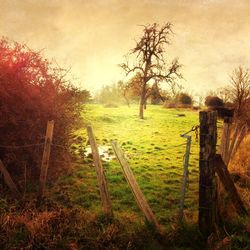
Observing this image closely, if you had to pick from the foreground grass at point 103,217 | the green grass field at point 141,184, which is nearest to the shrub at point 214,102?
the green grass field at point 141,184

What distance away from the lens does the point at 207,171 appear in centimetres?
511

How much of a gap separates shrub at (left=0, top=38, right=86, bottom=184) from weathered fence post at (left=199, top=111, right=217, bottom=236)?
5238 mm

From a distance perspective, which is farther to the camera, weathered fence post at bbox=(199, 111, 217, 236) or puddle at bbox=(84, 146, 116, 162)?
puddle at bbox=(84, 146, 116, 162)

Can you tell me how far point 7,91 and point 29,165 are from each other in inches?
97.0

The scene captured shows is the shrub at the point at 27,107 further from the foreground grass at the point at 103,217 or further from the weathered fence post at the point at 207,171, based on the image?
the weathered fence post at the point at 207,171

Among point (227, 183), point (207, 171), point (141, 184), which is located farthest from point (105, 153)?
point (207, 171)

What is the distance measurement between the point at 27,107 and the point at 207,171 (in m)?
5.73

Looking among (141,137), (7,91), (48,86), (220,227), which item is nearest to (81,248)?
(220,227)

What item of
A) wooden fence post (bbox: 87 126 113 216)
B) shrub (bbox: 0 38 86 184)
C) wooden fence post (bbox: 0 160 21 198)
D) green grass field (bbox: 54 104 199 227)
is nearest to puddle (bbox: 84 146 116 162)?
green grass field (bbox: 54 104 199 227)

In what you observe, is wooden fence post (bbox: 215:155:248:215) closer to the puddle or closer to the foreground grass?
the foreground grass

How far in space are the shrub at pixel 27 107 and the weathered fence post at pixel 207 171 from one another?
17.2 ft

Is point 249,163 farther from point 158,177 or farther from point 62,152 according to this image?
point 62,152

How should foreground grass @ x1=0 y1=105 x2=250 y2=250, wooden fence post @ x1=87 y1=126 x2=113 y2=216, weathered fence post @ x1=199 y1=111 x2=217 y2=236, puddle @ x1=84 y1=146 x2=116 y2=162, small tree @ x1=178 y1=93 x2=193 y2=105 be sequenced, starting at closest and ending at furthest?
foreground grass @ x1=0 y1=105 x2=250 y2=250 < weathered fence post @ x1=199 y1=111 x2=217 y2=236 < wooden fence post @ x1=87 y1=126 x2=113 y2=216 < puddle @ x1=84 y1=146 x2=116 y2=162 < small tree @ x1=178 y1=93 x2=193 y2=105

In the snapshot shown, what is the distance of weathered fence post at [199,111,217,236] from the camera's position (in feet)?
16.6
